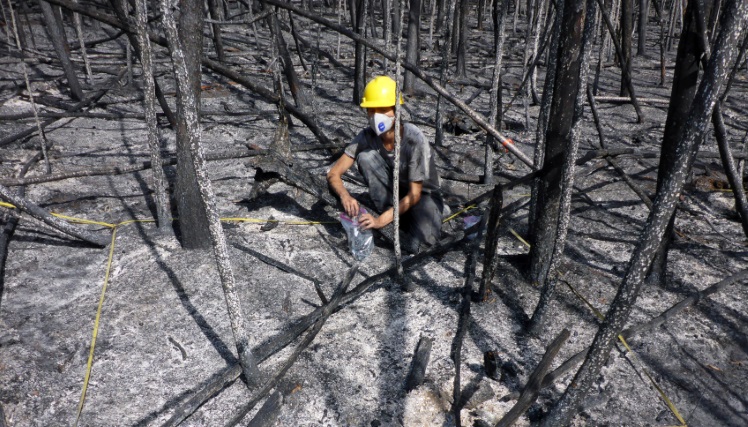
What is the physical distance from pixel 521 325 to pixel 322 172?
2.85 metres

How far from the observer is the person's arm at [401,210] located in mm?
3730

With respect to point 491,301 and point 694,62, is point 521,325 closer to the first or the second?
point 491,301

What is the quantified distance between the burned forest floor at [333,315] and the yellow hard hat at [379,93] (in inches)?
44.3

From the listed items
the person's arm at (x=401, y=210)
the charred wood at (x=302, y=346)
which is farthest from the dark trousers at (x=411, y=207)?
the charred wood at (x=302, y=346)

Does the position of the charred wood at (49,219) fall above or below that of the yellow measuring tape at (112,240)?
above

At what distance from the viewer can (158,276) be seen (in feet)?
11.4

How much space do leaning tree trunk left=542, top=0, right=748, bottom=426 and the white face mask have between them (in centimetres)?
216

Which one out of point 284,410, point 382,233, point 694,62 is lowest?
point 284,410

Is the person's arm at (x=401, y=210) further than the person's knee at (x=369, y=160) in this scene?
No

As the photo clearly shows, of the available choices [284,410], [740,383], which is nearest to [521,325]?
[740,383]

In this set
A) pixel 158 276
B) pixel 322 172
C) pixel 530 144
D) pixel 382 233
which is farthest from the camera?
pixel 530 144

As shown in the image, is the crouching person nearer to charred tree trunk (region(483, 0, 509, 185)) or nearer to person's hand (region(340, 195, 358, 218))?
person's hand (region(340, 195, 358, 218))

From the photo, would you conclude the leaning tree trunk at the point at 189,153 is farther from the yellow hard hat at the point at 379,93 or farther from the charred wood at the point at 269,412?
the charred wood at the point at 269,412

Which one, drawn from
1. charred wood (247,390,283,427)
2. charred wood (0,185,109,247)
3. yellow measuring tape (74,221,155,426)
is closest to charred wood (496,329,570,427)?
charred wood (247,390,283,427)
